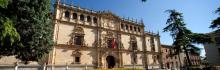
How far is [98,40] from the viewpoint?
31219mm

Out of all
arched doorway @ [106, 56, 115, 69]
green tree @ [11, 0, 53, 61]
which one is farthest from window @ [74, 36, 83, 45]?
green tree @ [11, 0, 53, 61]

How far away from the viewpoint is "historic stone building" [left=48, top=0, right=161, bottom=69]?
27266 millimetres

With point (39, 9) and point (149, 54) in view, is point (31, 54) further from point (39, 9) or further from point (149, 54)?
point (149, 54)

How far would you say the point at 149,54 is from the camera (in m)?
39.2

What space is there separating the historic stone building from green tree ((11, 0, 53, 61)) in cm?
782

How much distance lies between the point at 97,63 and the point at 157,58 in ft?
58.4

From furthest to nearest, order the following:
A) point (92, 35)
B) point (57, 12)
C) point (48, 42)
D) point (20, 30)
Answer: point (92, 35), point (57, 12), point (48, 42), point (20, 30)

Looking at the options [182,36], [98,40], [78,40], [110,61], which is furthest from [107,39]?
[182,36]

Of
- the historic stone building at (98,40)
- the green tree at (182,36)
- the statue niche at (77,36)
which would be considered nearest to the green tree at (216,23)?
the green tree at (182,36)

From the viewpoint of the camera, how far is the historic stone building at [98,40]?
2727cm

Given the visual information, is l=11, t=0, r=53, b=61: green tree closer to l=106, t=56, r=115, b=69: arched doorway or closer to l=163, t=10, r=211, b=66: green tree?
l=106, t=56, r=115, b=69: arched doorway

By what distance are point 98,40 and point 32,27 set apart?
16.0 metres

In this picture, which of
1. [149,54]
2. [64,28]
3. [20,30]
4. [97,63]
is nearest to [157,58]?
[149,54]

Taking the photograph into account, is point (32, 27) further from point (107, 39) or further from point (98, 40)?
point (107, 39)
